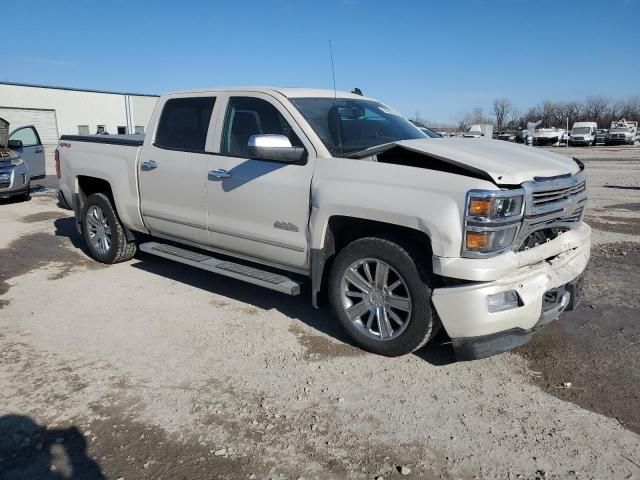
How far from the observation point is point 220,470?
2729 millimetres

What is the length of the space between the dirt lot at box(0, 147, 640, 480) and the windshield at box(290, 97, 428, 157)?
1.60m

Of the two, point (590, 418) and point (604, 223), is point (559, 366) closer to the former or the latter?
point (590, 418)

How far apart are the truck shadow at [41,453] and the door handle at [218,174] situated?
7.86 ft

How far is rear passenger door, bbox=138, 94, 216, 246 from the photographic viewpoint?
198 inches

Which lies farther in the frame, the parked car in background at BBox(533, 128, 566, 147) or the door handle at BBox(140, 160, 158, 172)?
the parked car in background at BBox(533, 128, 566, 147)

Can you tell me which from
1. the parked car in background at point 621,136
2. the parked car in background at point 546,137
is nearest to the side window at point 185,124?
the parked car in background at point 546,137

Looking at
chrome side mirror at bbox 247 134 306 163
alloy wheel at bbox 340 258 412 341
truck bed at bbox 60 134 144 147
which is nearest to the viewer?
alloy wheel at bbox 340 258 412 341

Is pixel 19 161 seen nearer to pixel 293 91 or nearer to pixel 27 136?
pixel 27 136

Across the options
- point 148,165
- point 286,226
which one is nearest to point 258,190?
point 286,226

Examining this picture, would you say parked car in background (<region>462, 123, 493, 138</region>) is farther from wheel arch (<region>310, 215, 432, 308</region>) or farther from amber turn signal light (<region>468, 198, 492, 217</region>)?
amber turn signal light (<region>468, 198, 492, 217</region>)

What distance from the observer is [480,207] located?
3.29 metres

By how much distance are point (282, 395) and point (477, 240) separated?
161 cm

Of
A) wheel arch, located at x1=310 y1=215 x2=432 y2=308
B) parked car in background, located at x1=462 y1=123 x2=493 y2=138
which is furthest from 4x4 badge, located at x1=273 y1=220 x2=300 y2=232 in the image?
parked car in background, located at x1=462 y1=123 x2=493 y2=138

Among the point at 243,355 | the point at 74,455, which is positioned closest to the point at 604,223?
the point at 243,355
